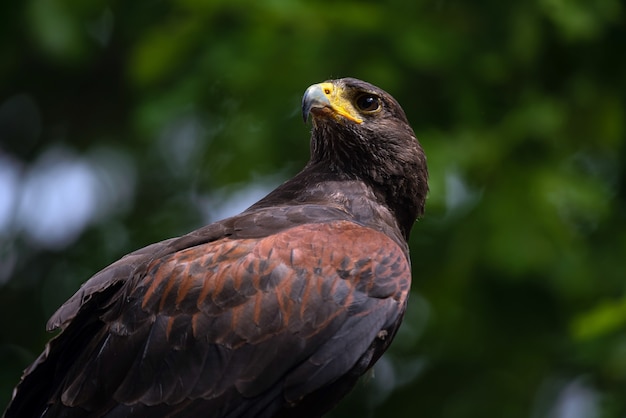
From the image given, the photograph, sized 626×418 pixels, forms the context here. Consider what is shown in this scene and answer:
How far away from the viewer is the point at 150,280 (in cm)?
623

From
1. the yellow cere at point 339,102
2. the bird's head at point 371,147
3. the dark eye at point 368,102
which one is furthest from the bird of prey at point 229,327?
the dark eye at point 368,102

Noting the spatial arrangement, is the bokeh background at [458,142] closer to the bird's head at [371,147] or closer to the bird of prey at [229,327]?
the bird's head at [371,147]

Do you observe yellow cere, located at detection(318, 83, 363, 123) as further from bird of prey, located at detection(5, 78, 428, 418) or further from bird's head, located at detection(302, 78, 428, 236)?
bird of prey, located at detection(5, 78, 428, 418)

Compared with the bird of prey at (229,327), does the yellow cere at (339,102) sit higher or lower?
higher

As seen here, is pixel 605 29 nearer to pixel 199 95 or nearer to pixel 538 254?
pixel 538 254

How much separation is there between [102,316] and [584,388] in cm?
530

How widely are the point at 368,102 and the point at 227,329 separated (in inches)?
69.8

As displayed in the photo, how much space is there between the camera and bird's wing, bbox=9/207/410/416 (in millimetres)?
6086

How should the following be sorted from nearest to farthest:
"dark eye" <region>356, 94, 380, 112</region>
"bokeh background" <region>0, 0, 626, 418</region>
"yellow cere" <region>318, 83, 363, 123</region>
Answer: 1. "yellow cere" <region>318, 83, 363, 123</region>
2. "dark eye" <region>356, 94, 380, 112</region>
3. "bokeh background" <region>0, 0, 626, 418</region>

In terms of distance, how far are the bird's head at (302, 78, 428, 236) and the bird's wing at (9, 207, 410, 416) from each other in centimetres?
98

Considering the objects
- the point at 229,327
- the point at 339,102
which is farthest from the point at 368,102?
the point at 229,327

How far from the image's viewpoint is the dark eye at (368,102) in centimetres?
730

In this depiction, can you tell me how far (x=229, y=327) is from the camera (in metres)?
6.16

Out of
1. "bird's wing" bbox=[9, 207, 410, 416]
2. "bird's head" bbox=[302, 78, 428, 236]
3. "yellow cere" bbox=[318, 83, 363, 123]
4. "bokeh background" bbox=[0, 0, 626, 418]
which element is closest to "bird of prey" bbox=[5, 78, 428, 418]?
"bird's wing" bbox=[9, 207, 410, 416]
